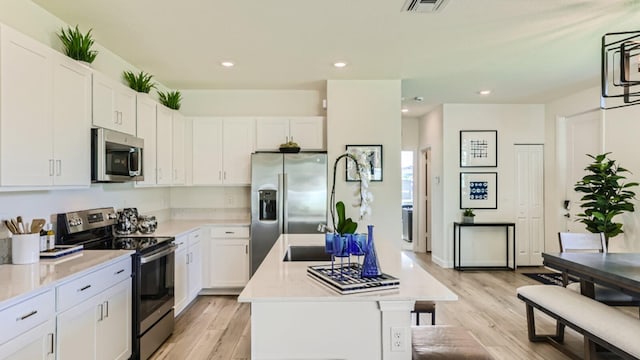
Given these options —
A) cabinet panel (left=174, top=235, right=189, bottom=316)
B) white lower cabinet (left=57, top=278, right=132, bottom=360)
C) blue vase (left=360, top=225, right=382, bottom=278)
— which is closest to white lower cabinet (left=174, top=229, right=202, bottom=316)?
cabinet panel (left=174, top=235, right=189, bottom=316)

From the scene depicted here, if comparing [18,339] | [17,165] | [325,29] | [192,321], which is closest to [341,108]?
[325,29]

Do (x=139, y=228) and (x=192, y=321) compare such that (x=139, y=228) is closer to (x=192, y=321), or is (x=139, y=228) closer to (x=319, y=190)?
(x=192, y=321)

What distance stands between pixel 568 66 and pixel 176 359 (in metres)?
4.84

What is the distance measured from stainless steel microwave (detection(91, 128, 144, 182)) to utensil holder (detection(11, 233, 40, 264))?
695 millimetres

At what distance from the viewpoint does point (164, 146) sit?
4.05 metres

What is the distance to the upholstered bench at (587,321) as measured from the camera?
216 centimetres

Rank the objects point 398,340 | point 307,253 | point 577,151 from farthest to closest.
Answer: point 577,151
point 307,253
point 398,340

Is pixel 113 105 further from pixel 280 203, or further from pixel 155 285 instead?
pixel 280 203

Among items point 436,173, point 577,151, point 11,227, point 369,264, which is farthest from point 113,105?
point 577,151

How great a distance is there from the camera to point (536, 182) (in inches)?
233

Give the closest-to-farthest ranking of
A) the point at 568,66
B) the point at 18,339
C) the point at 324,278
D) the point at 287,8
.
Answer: the point at 18,339, the point at 324,278, the point at 287,8, the point at 568,66

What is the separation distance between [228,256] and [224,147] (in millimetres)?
1397

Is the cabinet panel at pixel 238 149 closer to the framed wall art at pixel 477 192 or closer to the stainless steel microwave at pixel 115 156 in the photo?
the stainless steel microwave at pixel 115 156

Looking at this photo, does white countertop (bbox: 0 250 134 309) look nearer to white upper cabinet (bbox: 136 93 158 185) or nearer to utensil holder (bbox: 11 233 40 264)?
utensil holder (bbox: 11 233 40 264)
